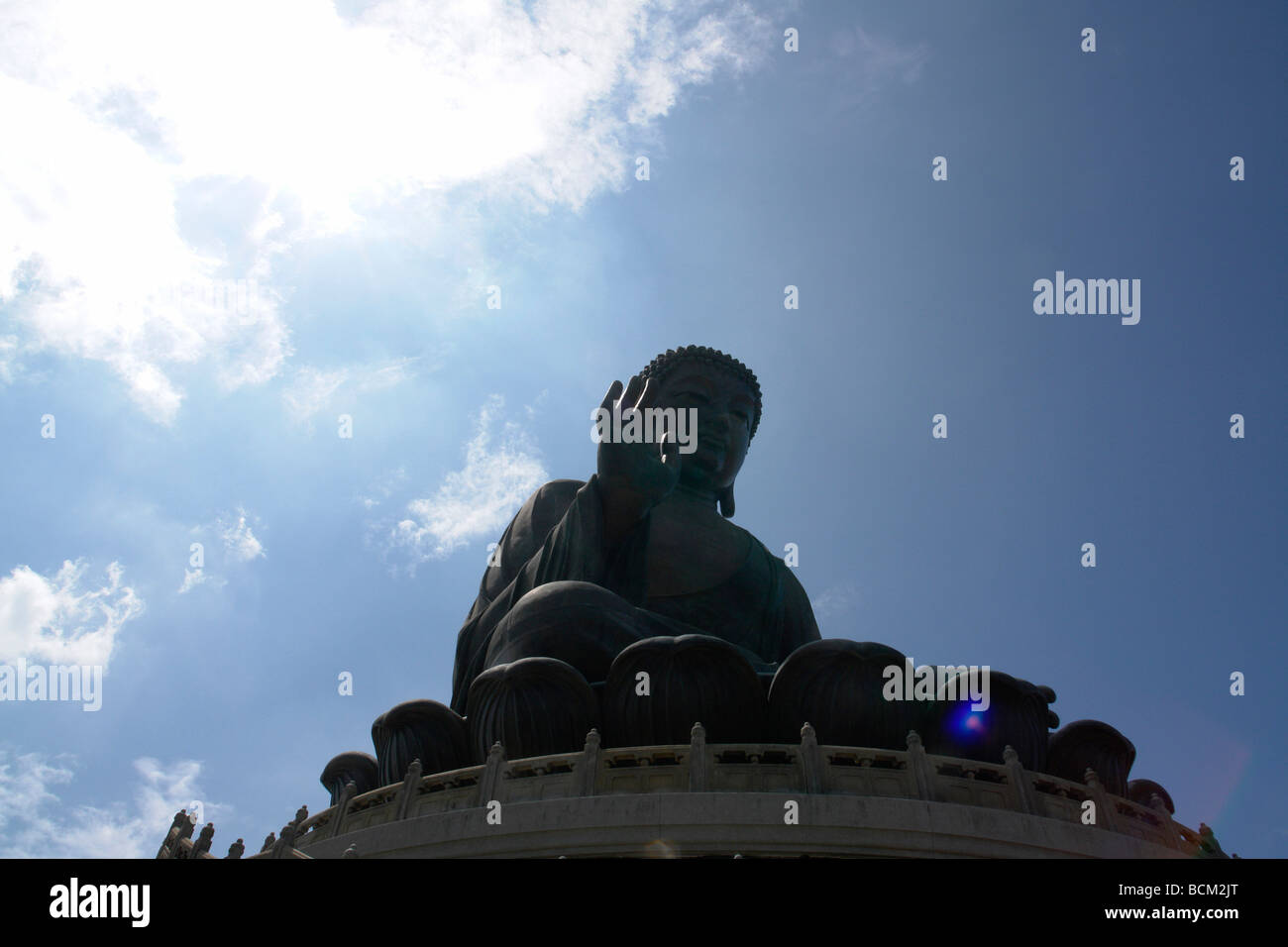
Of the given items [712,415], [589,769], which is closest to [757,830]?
[589,769]

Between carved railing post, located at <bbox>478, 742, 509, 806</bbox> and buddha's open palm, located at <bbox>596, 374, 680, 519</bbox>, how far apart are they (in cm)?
399

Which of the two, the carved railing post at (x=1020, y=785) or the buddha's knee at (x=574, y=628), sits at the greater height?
the buddha's knee at (x=574, y=628)

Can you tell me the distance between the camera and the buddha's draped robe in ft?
38.3

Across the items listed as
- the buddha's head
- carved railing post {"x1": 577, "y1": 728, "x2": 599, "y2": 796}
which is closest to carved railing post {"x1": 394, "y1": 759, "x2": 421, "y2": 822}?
carved railing post {"x1": 577, "y1": 728, "x2": 599, "y2": 796}

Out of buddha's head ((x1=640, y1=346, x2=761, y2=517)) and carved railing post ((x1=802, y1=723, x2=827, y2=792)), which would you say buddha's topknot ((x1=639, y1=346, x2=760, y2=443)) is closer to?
buddha's head ((x1=640, y1=346, x2=761, y2=517))

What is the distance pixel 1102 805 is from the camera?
7.80 metres

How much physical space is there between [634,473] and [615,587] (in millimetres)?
1631

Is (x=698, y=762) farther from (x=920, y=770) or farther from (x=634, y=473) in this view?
(x=634, y=473)

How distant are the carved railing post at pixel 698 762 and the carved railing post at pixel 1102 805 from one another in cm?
295

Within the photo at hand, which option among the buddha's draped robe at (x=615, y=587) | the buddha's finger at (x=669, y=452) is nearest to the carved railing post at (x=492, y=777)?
the buddha's draped robe at (x=615, y=587)

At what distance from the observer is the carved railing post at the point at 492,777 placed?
25.1 feet

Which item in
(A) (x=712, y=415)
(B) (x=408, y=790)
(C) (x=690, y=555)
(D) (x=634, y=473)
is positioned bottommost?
(B) (x=408, y=790)

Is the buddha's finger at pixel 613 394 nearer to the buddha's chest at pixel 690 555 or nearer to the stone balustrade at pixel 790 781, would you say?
the buddha's chest at pixel 690 555
